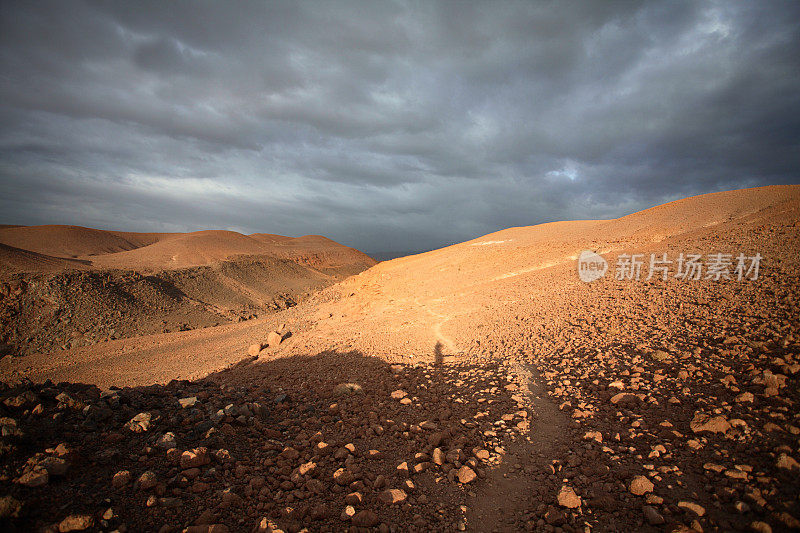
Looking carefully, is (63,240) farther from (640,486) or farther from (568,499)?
(640,486)

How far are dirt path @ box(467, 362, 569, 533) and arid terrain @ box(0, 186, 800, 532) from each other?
21mm

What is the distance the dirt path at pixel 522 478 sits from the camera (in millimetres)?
2779

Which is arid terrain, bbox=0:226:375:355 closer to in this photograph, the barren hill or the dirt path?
the barren hill

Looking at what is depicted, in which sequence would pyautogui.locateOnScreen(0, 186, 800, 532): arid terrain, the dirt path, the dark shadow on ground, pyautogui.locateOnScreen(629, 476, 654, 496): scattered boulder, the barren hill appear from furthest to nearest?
the barren hill → the dirt path → pyautogui.locateOnScreen(629, 476, 654, 496): scattered boulder → pyautogui.locateOnScreen(0, 186, 800, 532): arid terrain → the dark shadow on ground

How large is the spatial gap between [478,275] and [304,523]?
39.1 feet

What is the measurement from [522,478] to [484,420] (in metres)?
1.18

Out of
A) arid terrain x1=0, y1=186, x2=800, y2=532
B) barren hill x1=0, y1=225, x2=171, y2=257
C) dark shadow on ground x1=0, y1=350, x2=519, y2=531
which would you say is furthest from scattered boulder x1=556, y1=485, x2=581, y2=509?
barren hill x1=0, y1=225, x2=171, y2=257

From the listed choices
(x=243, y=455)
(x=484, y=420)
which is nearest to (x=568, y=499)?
(x=484, y=420)

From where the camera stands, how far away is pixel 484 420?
442 centimetres

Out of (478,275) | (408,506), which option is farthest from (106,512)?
(478,275)

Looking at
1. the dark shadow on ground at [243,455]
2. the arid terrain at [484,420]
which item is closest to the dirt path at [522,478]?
the arid terrain at [484,420]

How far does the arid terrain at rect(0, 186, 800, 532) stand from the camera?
2.46 meters

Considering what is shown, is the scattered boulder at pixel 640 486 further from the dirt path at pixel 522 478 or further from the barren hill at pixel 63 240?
the barren hill at pixel 63 240

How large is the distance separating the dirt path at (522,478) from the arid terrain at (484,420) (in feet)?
0.07
